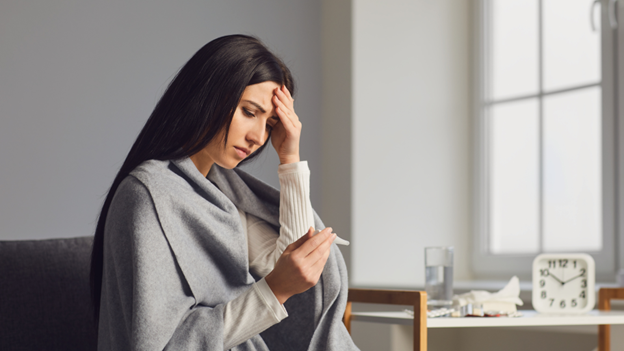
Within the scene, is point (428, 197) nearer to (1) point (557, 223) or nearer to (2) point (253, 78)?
(1) point (557, 223)

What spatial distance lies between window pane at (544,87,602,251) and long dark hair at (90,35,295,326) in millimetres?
1292

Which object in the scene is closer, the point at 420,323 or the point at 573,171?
the point at 420,323

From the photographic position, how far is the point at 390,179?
7.14ft

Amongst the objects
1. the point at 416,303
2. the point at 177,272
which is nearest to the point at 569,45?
Answer: the point at 416,303

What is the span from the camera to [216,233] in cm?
108

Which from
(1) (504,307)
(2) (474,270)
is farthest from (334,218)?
(1) (504,307)

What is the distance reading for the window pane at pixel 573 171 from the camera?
1.93 m

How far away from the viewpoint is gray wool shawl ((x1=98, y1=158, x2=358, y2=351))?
955 mm

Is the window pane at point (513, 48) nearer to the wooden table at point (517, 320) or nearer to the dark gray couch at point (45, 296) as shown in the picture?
the wooden table at point (517, 320)

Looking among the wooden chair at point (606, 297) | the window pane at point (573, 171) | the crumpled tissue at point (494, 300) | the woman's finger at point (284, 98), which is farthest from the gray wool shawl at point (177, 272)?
the window pane at point (573, 171)

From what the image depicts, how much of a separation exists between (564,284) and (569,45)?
0.95 m

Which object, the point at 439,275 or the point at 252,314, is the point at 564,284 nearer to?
the point at 439,275

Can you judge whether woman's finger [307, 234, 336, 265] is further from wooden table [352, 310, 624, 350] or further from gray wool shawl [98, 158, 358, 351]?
wooden table [352, 310, 624, 350]

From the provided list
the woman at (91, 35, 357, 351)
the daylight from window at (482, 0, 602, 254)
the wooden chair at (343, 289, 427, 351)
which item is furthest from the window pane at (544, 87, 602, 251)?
the woman at (91, 35, 357, 351)
